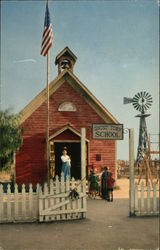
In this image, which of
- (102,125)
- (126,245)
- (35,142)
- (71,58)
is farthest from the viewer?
(71,58)

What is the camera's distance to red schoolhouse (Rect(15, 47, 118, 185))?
15.2 m

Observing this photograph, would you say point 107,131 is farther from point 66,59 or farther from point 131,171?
point 66,59

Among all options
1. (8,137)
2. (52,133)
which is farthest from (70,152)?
(8,137)

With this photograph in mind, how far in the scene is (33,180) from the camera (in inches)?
601

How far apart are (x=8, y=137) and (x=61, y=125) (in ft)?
9.79

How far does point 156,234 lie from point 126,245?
1.13m

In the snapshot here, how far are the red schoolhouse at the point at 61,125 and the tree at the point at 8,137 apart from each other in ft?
1.14

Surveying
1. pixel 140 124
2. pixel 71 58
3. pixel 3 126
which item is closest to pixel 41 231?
pixel 3 126

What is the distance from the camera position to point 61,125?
15.7 metres

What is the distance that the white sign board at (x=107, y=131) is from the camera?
809 centimetres

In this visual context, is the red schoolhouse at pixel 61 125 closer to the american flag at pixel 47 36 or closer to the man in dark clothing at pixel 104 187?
the man in dark clothing at pixel 104 187

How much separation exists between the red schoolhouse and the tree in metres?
0.35

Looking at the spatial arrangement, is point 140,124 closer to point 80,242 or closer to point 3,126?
point 3,126

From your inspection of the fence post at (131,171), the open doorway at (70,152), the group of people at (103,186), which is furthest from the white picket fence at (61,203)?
the open doorway at (70,152)
